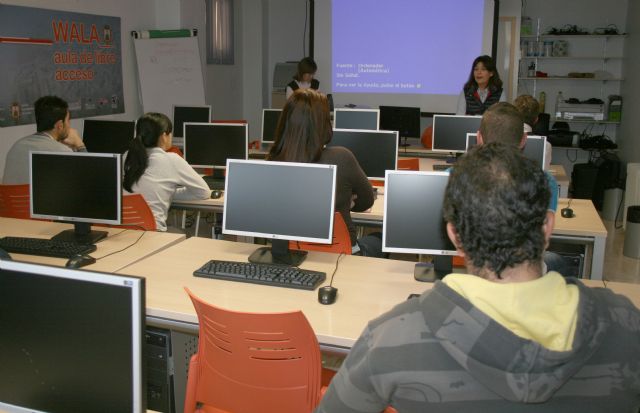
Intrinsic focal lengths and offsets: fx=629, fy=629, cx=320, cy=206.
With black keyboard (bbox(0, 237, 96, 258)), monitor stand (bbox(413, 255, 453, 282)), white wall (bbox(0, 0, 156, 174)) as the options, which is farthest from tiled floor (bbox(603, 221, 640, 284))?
white wall (bbox(0, 0, 156, 174))

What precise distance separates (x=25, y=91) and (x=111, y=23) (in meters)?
1.52

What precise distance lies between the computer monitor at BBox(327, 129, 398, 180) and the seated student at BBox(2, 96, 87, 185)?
1802 millimetres

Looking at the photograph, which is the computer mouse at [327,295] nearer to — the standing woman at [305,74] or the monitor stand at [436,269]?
the monitor stand at [436,269]

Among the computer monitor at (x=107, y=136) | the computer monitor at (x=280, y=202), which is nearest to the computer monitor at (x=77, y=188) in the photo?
the computer monitor at (x=280, y=202)

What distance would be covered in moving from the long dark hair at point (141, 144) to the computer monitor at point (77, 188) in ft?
2.13

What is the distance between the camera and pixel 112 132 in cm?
543

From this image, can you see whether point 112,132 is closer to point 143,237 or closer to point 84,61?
point 84,61

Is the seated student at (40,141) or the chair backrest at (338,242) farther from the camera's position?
the seated student at (40,141)

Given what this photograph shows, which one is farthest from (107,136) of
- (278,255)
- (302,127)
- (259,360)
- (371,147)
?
(259,360)

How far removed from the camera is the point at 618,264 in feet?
17.2

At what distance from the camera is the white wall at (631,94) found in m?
7.28

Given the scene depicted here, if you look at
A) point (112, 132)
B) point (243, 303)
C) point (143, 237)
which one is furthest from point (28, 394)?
point (112, 132)

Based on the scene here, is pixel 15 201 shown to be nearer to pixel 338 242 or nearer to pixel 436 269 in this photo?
pixel 338 242

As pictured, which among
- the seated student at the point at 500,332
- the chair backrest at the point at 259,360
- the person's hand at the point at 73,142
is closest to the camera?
the seated student at the point at 500,332
